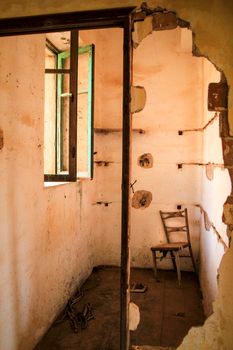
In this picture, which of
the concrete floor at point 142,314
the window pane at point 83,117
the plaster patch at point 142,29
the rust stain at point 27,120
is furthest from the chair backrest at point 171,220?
the plaster patch at point 142,29

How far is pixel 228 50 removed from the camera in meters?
1.40

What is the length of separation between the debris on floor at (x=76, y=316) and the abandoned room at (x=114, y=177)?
2 centimetres

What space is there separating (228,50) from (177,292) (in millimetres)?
3137

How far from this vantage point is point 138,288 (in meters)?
3.93

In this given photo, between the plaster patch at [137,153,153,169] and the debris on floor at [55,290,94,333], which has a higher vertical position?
the plaster patch at [137,153,153,169]

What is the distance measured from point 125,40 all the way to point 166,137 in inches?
126

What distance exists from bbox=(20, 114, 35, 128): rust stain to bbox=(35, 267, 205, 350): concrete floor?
1.79 m

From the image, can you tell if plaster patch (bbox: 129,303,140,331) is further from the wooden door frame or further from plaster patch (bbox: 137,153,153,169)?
plaster patch (bbox: 137,153,153,169)

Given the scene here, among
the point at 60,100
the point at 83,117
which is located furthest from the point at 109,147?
the point at 60,100

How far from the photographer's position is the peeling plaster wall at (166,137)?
4543 millimetres

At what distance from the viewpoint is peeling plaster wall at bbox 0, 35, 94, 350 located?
2.10 metres

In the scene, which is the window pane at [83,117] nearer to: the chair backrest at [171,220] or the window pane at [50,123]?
the window pane at [50,123]

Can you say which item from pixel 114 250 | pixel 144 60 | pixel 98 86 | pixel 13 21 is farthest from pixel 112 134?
pixel 13 21

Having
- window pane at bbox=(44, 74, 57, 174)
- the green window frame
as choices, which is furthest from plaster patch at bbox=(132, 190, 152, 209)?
window pane at bbox=(44, 74, 57, 174)
